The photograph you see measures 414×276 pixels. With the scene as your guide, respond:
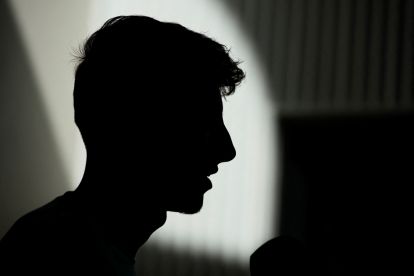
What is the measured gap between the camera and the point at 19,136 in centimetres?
228

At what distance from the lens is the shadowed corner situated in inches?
86.0

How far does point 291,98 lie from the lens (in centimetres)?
252

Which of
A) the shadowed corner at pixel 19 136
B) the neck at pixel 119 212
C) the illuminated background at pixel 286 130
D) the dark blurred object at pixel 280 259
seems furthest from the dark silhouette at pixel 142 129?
the illuminated background at pixel 286 130

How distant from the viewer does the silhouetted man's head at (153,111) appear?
1031 millimetres

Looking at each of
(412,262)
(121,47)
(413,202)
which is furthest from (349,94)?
(121,47)

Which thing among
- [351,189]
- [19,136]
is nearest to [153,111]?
[19,136]

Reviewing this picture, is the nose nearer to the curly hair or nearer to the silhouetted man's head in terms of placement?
the silhouetted man's head

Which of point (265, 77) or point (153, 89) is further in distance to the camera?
point (265, 77)

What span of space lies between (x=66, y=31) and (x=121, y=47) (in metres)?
1.66

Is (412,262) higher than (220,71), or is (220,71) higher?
(220,71)

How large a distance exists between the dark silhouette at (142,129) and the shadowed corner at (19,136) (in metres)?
1.18

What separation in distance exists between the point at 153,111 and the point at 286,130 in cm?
157

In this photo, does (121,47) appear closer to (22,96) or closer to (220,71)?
(220,71)

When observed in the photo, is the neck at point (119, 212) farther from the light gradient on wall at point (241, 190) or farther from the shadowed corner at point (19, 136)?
the light gradient on wall at point (241, 190)
